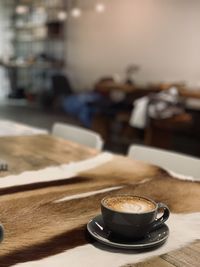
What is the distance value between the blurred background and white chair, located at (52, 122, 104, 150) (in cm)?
262

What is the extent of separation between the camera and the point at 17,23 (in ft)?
33.3

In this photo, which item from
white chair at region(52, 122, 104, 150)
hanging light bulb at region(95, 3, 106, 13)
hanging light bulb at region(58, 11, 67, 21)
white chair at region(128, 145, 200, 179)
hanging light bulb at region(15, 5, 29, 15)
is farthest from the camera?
hanging light bulb at region(15, 5, 29, 15)

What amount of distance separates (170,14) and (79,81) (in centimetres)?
288

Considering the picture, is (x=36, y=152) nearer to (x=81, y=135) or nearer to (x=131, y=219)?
(x=81, y=135)

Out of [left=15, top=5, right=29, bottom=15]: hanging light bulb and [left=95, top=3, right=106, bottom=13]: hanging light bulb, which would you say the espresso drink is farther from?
→ [left=15, top=5, right=29, bottom=15]: hanging light bulb

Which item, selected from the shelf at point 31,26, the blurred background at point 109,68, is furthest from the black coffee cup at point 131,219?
the shelf at point 31,26

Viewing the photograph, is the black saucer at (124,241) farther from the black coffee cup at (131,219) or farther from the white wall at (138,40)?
the white wall at (138,40)

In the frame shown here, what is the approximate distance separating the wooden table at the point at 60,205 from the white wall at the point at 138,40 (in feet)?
16.6

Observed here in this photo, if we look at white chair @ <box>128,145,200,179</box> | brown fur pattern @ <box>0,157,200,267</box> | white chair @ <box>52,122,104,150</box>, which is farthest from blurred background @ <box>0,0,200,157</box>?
brown fur pattern @ <box>0,157,200,267</box>

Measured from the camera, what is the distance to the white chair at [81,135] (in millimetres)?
1907

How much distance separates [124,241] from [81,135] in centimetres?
129

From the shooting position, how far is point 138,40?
714cm

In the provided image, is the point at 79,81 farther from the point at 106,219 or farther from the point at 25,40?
the point at 106,219

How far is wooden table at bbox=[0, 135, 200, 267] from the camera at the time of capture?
0.71 metres
